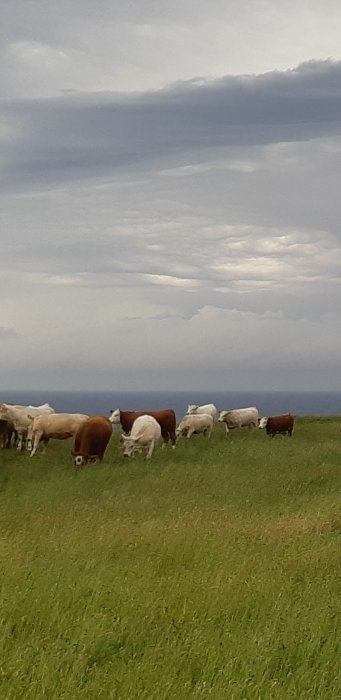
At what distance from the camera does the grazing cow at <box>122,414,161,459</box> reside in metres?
26.1

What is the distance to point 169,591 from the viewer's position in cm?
962

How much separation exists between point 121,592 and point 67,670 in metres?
2.84

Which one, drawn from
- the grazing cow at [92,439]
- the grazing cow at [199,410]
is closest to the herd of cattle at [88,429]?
the grazing cow at [92,439]

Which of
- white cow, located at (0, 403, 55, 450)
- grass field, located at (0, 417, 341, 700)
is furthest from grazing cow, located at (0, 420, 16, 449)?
grass field, located at (0, 417, 341, 700)

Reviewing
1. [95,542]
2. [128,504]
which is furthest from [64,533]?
[128,504]

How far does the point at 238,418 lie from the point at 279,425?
2232mm

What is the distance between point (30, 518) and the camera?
49.0 feet

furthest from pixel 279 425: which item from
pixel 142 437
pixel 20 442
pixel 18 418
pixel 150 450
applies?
pixel 20 442

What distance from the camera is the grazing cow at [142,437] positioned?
26141 mm

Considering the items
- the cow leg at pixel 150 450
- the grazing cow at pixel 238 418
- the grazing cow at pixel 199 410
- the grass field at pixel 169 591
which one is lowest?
the grass field at pixel 169 591

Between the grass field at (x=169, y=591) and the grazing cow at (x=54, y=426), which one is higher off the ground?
the grazing cow at (x=54, y=426)

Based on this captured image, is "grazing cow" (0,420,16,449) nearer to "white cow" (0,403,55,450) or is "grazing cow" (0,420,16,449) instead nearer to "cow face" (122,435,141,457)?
"white cow" (0,403,55,450)

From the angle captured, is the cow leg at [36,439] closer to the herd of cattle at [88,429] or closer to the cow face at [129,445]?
the herd of cattle at [88,429]

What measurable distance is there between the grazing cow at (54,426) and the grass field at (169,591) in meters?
6.11
